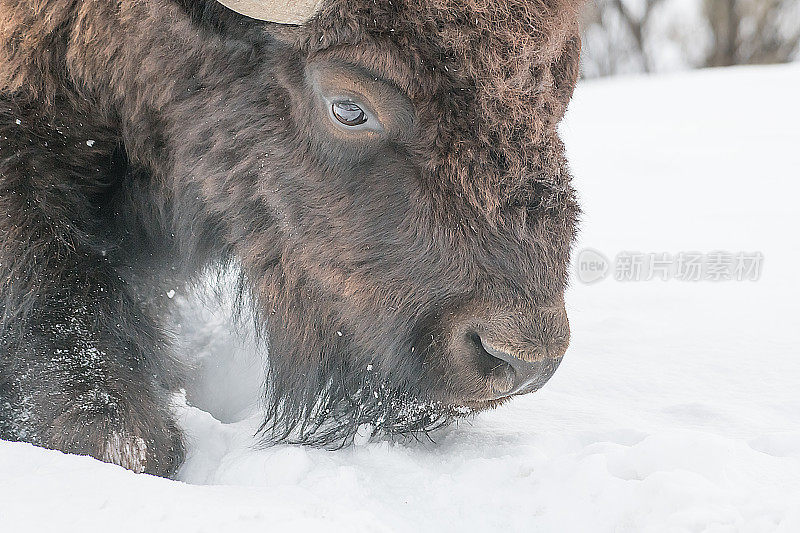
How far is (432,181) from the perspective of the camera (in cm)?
224

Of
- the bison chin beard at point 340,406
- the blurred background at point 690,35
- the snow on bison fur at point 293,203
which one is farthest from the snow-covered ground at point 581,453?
the blurred background at point 690,35

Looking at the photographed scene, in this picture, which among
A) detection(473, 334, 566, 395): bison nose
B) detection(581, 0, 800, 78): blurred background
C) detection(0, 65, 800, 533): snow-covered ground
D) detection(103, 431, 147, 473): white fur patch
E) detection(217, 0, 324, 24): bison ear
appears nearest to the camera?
detection(0, 65, 800, 533): snow-covered ground

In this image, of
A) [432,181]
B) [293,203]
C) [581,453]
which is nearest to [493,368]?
[581,453]

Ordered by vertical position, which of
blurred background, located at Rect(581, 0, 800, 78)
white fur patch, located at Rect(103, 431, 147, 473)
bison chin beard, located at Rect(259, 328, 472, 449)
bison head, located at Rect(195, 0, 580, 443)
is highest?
blurred background, located at Rect(581, 0, 800, 78)

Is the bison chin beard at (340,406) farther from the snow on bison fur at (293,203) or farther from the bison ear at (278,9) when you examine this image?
the bison ear at (278,9)

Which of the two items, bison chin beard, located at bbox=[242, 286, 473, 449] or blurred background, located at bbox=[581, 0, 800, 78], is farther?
blurred background, located at bbox=[581, 0, 800, 78]

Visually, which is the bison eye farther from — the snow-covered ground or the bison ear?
the snow-covered ground

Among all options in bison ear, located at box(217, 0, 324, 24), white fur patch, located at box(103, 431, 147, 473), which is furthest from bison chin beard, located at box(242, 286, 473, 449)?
bison ear, located at box(217, 0, 324, 24)

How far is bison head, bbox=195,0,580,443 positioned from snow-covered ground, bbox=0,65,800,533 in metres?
0.25

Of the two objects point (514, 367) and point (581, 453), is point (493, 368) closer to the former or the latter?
point (514, 367)

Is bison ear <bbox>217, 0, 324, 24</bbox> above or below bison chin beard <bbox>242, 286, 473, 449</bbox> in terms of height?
above

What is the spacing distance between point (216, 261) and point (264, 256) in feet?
1.34

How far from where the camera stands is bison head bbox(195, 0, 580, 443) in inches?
85.7

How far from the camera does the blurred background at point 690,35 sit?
58.7 ft
